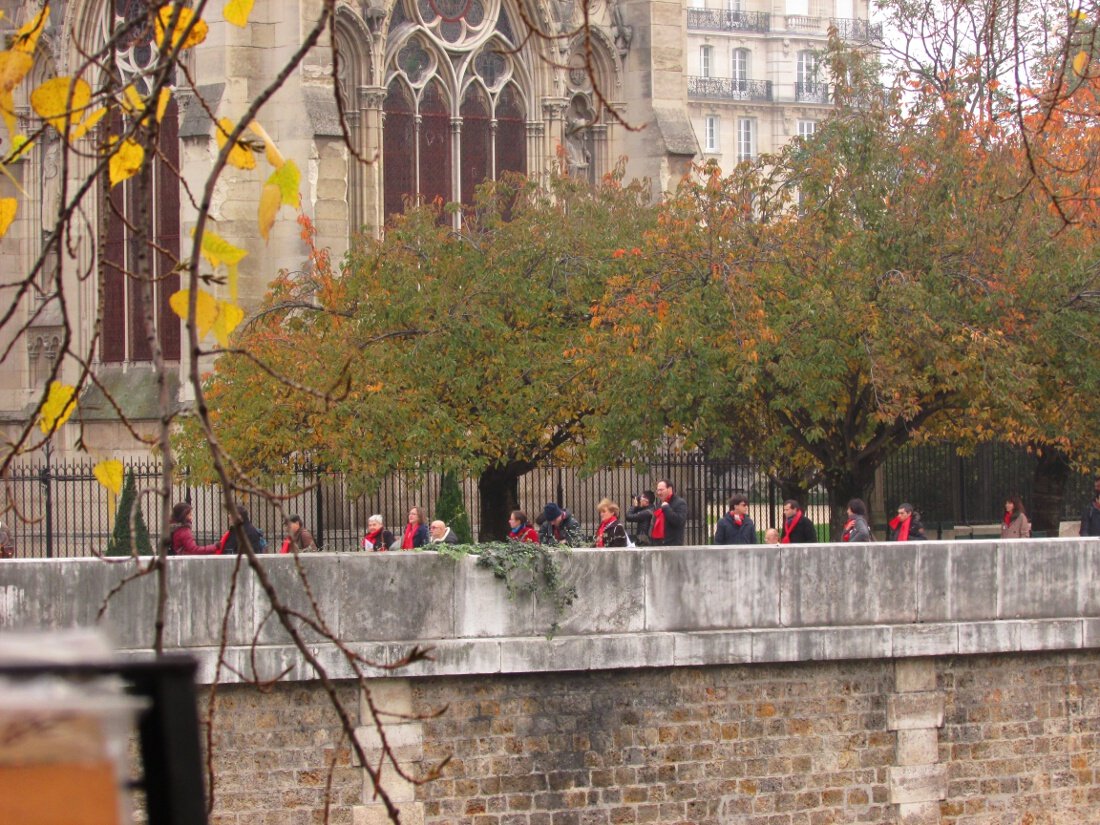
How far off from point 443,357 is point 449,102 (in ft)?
25.1

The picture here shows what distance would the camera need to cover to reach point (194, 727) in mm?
1647

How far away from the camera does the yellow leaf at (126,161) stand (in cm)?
403

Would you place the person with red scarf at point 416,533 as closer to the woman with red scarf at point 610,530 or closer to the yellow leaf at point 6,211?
the woman with red scarf at point 610,530

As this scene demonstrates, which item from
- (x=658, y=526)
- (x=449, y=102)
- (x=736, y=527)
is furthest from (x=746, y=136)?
(x=736, y=527)

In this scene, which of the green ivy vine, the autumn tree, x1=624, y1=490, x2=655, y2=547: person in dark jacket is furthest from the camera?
the autumn tree

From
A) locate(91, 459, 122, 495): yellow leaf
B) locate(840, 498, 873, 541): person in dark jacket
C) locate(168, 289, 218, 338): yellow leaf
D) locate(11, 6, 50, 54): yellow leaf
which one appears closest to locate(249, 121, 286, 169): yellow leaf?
locate(168, 289, 218, 338): yellow leaf

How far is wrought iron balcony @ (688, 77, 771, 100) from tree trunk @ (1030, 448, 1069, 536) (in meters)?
51.8

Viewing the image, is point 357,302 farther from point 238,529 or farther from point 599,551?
point 238,529

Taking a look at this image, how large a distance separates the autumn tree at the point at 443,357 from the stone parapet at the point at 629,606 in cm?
655

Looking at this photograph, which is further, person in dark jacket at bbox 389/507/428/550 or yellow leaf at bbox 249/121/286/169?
person in dark jacket at bbox 389/507/428/550

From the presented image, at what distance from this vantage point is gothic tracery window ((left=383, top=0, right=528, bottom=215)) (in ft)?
88.3

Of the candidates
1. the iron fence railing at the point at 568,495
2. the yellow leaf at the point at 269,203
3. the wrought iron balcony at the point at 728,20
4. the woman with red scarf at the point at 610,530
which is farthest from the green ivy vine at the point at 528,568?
the wrought iron balcony at the point at 728,20

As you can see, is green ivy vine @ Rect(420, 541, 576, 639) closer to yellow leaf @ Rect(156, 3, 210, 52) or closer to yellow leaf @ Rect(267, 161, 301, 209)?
yellow leaf @ Rect(156, 3, 210, 52)

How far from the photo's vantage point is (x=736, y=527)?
14.8m
